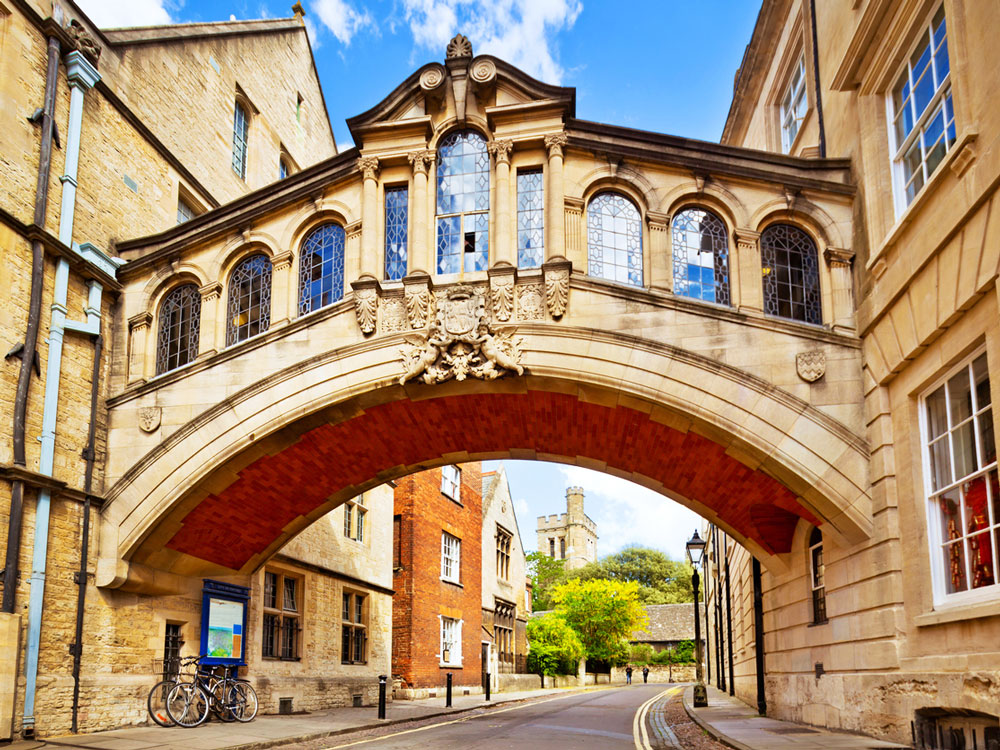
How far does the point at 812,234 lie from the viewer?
1270 centimetres

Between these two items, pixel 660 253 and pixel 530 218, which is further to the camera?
pixel 530 218

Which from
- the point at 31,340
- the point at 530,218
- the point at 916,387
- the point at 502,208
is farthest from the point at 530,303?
the point at 31,340

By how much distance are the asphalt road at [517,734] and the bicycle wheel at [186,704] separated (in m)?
2.80

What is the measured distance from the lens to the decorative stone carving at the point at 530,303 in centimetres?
1316

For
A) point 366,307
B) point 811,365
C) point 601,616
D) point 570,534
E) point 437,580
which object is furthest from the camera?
point 570,534

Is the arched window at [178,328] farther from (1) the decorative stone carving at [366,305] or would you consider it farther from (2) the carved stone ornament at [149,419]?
(1) the decorative stone carving at [366,305]

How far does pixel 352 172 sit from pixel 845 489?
872cm

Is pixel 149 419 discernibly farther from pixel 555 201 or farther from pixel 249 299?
pixel 555 201

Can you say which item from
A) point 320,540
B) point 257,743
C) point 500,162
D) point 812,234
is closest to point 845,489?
point 812,234

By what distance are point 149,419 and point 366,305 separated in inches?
158

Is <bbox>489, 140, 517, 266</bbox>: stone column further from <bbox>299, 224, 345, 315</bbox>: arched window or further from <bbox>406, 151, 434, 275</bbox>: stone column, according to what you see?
<bbox>299, 224, 345, 315</bbox>: arched window

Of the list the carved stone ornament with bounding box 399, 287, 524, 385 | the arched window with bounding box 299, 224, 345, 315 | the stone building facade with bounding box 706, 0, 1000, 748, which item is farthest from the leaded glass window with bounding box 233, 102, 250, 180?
the stone building facade with bounding box 706, 0, 1000, 748

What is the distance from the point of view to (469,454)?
1673 centimetres

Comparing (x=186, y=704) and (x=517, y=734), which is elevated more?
(x=186, y=704)
